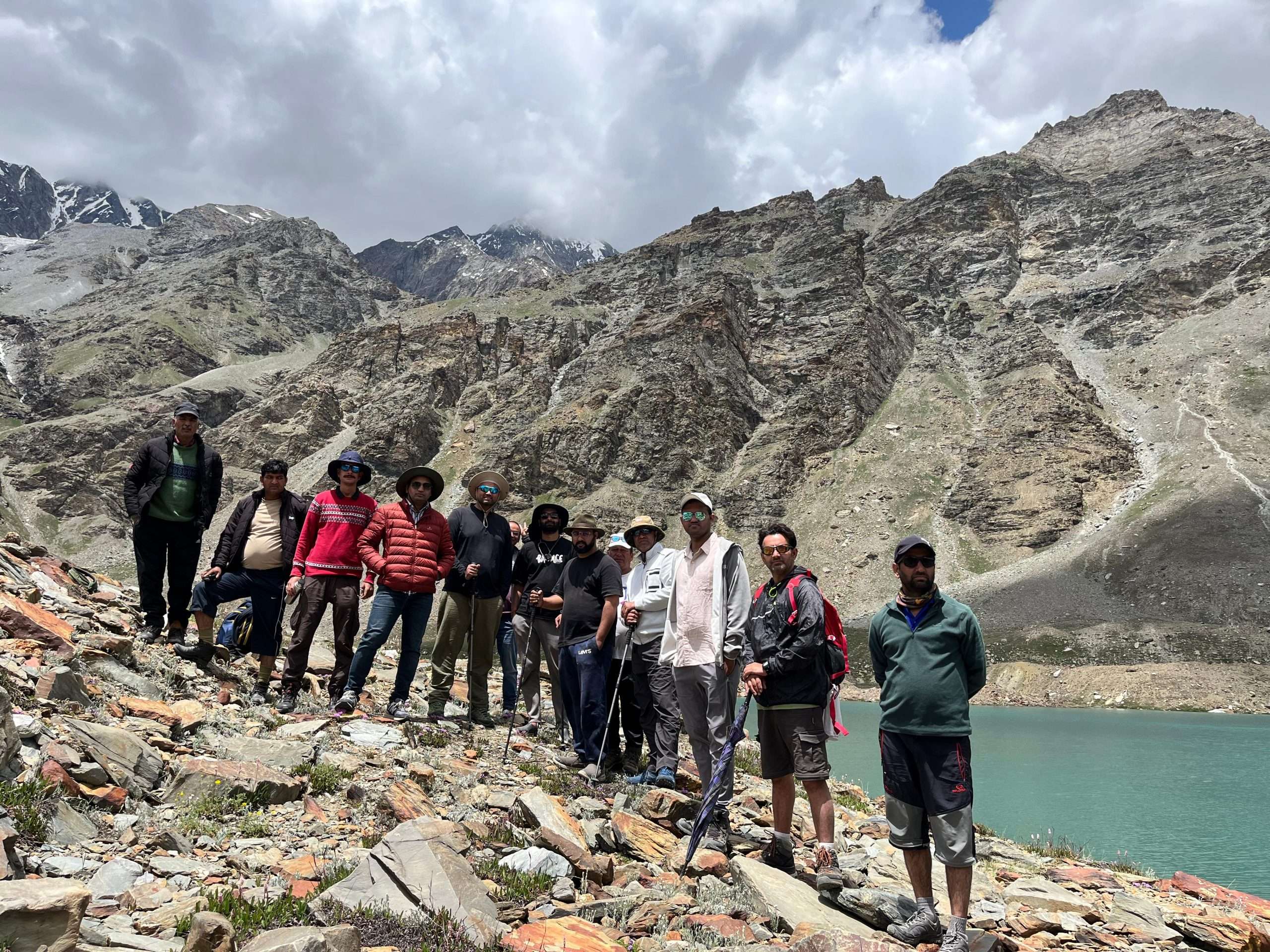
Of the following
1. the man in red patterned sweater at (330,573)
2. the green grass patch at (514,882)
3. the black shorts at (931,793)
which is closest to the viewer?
the green grass patch at (514,882)

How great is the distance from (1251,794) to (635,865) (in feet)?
61.1

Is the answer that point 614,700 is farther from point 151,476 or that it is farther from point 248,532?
point 151,476

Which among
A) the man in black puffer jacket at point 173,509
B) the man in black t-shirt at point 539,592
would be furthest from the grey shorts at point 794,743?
the man in black puffer jacket at point 173,509

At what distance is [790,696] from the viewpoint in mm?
5043

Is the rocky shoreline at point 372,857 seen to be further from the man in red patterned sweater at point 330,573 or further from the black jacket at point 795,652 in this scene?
the black jacket at point 795,652

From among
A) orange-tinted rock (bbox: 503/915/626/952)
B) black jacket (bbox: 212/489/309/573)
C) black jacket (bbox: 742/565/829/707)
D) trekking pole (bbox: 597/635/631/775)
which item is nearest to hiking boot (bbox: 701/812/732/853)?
black jacket (bbox: 742/565/829/707)

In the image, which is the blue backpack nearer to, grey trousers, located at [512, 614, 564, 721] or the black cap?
grey trousers, located at [512, 614, 564, 721]

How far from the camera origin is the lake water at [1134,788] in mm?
10594

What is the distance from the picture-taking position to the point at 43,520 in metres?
100

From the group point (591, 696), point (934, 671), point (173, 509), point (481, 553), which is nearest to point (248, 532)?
point (173, 509)

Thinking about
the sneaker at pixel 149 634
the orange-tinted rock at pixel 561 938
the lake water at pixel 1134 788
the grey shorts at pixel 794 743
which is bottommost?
the lake water at pixel 1134 788

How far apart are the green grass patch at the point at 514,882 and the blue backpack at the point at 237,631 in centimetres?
512

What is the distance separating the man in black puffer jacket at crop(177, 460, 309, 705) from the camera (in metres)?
7.55

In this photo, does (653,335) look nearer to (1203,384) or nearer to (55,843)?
(1203,384)
